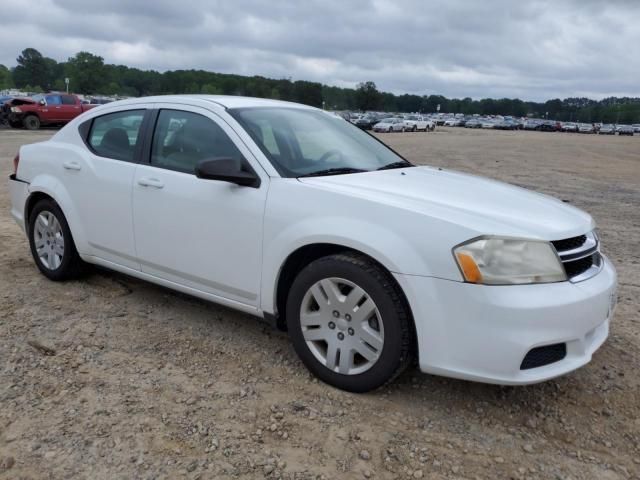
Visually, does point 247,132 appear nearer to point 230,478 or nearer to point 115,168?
point 115,168

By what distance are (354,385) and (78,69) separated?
10619 centimetres

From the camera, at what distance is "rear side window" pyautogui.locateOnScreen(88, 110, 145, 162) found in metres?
4.18

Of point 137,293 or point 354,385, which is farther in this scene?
point 137,293

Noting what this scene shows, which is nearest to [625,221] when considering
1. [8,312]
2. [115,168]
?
[115,168]

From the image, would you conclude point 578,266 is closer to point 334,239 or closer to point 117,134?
point 334,239

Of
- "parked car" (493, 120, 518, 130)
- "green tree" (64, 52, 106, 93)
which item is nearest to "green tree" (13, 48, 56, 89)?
"green tree" (64, 52, 106, 93)

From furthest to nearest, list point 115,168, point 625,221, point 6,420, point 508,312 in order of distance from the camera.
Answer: point 625,221, point 115,168, point 6,420, point 508,312

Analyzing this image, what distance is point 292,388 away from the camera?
325cm

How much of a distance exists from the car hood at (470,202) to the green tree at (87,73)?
102 meters

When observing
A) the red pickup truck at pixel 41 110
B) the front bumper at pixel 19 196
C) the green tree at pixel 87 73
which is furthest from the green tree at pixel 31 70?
the front bumper at pixel 19 196

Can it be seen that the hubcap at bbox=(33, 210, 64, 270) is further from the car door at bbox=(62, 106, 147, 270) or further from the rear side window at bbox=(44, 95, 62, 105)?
the rear side window at bbox=(44, 95, 62, 105)

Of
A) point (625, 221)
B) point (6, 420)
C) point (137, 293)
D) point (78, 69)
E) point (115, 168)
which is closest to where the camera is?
point (6, 420)

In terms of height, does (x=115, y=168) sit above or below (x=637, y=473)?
above

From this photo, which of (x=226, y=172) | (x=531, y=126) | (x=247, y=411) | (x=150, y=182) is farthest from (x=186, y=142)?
(x=531, y=126)
